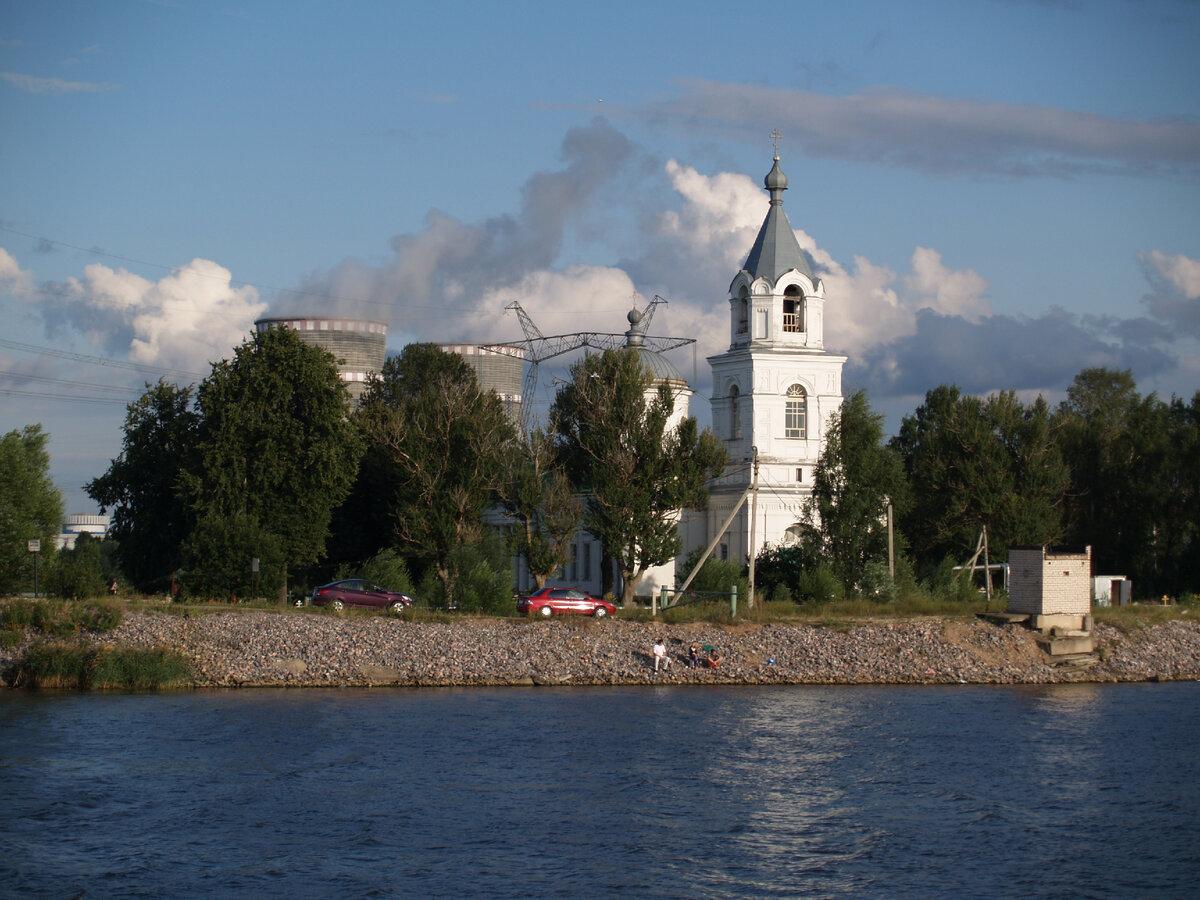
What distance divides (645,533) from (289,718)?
64.5 ft

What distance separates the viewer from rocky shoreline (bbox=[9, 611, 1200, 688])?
3741 cm

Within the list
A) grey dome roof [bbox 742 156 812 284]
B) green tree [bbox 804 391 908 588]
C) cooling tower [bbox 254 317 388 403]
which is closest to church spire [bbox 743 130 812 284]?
grey dome roof [bbox 742 156 812 284]

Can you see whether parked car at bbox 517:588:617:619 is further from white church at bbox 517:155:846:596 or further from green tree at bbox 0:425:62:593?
green tree at bbox 0:425:62:593

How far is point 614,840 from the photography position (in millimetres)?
21969

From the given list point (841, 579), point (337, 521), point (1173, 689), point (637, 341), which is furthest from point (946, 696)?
point (637, 341)

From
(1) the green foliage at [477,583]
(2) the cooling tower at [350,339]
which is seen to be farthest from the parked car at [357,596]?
(2) the cooling tower at [350,339]

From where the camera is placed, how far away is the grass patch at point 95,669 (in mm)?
35281

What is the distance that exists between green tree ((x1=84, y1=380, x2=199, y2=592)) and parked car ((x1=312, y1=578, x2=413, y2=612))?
10.4 meters

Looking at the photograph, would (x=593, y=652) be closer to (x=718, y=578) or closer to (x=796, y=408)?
(x=718, y=578)

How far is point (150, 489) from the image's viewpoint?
54719 mm

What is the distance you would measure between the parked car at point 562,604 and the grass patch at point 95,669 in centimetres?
1234

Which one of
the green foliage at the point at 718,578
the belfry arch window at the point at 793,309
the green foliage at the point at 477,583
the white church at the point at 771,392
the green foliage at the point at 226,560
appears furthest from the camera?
the belfry arch window at the point at 793,309

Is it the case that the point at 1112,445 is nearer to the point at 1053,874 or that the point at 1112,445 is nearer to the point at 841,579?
the point at 841,579

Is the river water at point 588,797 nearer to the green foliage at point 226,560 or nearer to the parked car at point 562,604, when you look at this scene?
the parked car at point 562,604
